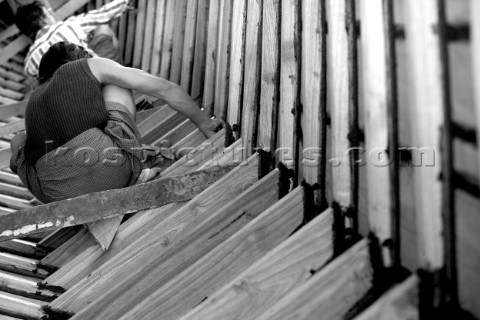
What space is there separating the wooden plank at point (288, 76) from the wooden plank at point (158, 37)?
185cm

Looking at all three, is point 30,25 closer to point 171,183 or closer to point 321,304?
point 171,183

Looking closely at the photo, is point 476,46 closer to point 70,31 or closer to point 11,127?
point 11,127

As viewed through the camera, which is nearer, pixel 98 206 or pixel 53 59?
pixel 98 206

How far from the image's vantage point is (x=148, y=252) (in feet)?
6.09

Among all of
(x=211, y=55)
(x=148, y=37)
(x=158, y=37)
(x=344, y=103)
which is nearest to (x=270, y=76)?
(x=344, y=103)

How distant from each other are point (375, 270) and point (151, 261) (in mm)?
845

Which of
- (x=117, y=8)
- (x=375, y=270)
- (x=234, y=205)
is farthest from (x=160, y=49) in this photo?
(x=375, y=270)

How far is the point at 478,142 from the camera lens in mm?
944

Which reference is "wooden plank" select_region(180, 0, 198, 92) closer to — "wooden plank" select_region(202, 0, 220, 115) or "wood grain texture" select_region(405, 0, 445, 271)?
"wooden plank" select_region(202, 0, 220, 115)

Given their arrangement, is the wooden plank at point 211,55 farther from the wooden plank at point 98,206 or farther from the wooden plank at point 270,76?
the wooden plank at point 98,206

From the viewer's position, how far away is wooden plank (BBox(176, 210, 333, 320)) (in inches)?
50.9

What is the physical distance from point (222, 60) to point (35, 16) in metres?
2.05

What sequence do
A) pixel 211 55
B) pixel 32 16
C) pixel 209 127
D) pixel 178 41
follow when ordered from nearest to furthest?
pixel 209 127
pixel 211 55
pixel 178 41
pixel 32 16

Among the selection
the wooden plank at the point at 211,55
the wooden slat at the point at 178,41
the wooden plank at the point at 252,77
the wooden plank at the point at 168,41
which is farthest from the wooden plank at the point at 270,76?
the wooden plank at the point at 168,41
